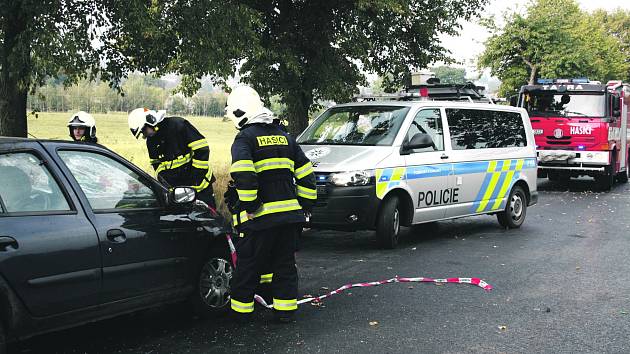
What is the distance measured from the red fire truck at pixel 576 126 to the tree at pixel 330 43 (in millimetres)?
3284

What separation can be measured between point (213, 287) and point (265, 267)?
455 mm

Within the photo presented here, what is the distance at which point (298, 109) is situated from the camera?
15875 millimetres

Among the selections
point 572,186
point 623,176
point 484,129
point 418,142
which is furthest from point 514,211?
point 623,176

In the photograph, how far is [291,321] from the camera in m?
5.62

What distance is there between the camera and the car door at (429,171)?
912cm

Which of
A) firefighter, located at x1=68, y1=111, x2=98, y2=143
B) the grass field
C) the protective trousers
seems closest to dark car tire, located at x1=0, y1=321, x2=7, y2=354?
the protective trousers

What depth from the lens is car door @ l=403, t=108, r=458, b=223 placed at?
29.9ft

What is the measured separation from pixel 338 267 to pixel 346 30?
8.71 metres

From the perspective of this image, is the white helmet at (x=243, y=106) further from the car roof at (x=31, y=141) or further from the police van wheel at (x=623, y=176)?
the police van wheel at (x=623, y=176)

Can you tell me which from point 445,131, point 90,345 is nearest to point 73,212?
point 90,345

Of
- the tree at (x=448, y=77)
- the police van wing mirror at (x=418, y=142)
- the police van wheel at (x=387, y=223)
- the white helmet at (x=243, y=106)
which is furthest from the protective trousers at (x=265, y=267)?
the tree at (x=448, y=77)

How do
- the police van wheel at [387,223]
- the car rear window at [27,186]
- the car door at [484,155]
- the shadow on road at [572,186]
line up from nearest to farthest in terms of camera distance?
the car rear window at [27,186], the police van wheel at [387,223], the car door at [484,155], the shadow on road at [572,186]

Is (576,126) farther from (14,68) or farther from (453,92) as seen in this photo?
(14,68)

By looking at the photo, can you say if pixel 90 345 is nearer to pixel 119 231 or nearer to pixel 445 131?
pixel 119 231
